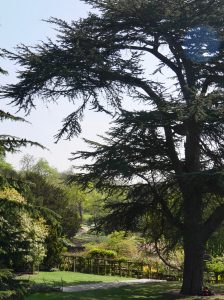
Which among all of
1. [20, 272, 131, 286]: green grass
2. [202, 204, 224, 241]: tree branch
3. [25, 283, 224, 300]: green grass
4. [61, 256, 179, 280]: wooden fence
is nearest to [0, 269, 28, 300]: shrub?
[25, 283, 224, 300]: green grass

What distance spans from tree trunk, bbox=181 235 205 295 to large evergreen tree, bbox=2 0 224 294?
0.04 meters

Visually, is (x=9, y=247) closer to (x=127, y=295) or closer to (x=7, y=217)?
(x=7, y=217)

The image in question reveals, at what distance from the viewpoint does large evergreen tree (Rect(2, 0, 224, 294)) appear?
14.9 m

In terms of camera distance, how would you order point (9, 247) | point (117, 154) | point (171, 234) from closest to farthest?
point (9, 247)
point (117, 154)
point (171, 234)

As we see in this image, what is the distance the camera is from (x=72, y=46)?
16.9m

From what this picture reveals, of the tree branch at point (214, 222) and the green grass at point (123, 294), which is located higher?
the tree branch at point (214, 222)

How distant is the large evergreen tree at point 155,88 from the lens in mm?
14867

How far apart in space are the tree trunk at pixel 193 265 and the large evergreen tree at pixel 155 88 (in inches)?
1.4

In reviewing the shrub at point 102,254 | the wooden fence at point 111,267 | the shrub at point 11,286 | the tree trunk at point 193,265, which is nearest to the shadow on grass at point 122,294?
the tree trunk at point 193,265

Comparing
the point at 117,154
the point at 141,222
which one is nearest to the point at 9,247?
the point at 117,154

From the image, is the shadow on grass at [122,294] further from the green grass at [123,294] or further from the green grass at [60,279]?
the green grass at [60,279]

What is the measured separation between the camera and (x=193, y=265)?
16656mm

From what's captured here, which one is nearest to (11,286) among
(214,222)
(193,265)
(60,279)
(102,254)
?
(214,222)

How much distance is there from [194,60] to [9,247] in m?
10.6
